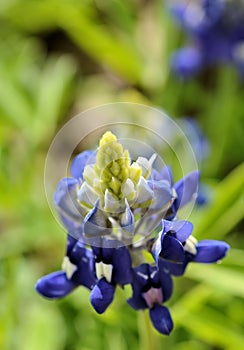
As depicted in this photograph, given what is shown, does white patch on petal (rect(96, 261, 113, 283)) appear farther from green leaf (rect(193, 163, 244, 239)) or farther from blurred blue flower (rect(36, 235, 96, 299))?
green leaf (rect(193, 163, 244, 239))

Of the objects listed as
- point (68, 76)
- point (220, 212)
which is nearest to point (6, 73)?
point (68, 76)

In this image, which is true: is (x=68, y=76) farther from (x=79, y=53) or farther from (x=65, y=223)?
(x=65, y=223)

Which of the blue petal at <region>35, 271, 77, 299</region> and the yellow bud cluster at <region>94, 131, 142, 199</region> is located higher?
the yellow bud cluster at <region>94, 131, 142, 199</region>

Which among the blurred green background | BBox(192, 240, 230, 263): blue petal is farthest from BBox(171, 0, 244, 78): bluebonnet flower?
BBox(192, 240, 230, 263): blue petal

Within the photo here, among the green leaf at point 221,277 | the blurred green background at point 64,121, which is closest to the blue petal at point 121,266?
the blurred green background at point 64,121

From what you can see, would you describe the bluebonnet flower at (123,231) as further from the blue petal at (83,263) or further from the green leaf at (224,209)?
the green leaf at (224,209)

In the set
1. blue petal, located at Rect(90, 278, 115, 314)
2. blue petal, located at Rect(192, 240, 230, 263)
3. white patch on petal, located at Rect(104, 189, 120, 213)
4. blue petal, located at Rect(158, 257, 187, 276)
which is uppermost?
white patch on petal, located at Rect(104, 189, 120, 213)
